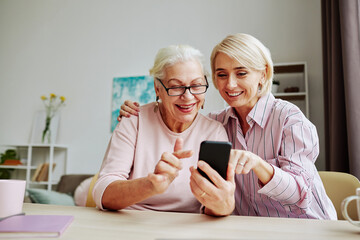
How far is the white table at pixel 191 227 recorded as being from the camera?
763 mm

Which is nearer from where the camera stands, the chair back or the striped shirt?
the striped shirt

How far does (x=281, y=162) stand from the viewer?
4.20 ft

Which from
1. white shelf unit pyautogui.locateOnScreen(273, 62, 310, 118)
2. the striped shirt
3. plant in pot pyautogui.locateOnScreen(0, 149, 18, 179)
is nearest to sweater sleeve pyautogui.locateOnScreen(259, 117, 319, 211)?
the striped shirt

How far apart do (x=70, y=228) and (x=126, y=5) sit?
392 centimetres

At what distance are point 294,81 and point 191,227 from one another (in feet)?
9.89

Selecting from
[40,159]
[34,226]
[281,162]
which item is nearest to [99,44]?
[40,159]

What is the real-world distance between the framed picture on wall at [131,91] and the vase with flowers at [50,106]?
73 centimetres

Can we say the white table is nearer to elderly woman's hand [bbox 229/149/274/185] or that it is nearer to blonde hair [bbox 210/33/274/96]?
elderly woman's hand [bbox 229/149/274/185]

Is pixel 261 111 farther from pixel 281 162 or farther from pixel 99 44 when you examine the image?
pixel 99 44

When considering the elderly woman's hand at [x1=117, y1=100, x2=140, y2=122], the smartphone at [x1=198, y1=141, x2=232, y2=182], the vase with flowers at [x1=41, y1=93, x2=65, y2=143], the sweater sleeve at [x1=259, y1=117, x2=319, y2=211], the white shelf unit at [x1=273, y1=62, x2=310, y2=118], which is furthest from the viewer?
the vase with flowers at [x1=41, y1=93, x2=65, y2=143]

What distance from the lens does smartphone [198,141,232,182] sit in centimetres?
87

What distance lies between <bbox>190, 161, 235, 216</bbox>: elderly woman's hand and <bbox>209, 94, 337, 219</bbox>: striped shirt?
0.23 metres

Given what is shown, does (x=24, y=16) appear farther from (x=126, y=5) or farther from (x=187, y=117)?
(x=187, y=117)

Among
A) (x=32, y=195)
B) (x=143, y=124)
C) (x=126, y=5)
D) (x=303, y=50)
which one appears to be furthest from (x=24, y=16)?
(x=143, y=124)
